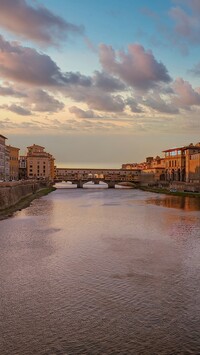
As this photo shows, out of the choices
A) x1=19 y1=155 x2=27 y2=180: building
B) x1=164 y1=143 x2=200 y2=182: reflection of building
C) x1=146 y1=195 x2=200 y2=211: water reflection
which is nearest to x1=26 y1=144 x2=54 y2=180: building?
x1=19 y1=155 x2=27 y2=180: building

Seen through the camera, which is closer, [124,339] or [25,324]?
[124,339]

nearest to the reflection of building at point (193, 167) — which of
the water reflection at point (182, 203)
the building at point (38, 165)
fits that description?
the water reflection at point (182, 203)

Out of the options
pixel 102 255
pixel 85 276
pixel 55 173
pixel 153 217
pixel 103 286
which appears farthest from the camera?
pixel 55 173

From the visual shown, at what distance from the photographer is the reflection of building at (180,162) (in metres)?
112

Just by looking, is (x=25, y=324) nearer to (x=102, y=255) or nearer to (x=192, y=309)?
(x=192, y=309)

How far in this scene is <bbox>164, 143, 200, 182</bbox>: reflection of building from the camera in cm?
11162

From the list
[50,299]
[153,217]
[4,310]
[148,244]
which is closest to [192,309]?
[50,299]

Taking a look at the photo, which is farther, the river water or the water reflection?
the water reflection

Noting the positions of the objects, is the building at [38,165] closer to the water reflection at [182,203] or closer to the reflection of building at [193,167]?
the reflection of building at [193,167]

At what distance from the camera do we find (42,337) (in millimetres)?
10344

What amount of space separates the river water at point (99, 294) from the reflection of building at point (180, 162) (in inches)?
3324

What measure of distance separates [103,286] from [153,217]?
25.2 m

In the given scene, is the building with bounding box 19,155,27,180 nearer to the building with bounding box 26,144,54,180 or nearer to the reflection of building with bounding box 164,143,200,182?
the building with bounding box 26,144,54,180

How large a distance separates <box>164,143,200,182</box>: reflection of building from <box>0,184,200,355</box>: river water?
277 ft
